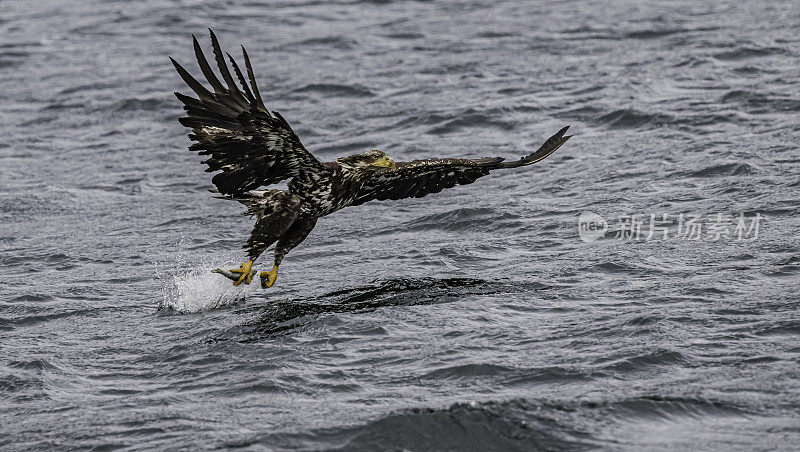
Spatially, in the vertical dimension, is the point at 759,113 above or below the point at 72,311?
above

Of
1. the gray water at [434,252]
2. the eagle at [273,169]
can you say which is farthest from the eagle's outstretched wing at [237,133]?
the gray water at [434,252]

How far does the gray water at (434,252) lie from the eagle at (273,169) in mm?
691

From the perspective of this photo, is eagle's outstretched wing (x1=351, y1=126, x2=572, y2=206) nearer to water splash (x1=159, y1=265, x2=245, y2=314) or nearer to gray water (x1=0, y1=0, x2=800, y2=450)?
gray water (x1=0, y1=0, x2=800, y2=450)

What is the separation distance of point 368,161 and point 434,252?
67.5 inches

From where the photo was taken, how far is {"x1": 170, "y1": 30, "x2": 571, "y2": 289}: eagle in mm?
9289

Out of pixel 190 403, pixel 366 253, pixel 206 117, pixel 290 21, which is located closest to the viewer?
pixel 190 403

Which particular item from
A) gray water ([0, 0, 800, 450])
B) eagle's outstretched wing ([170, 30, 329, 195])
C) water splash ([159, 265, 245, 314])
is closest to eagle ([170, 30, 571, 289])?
eagle's outstretched wing ([170, 30, 329, 195])

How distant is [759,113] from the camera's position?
51.0 ft

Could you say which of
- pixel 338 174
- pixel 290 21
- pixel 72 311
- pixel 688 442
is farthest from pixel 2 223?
pixel 290 21

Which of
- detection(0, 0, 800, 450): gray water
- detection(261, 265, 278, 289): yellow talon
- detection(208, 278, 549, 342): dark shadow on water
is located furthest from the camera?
detection(261, 265, 278, 289): yellow talon

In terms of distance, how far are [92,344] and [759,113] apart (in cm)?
943

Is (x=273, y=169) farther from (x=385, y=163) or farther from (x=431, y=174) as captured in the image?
(x=431, y=174)

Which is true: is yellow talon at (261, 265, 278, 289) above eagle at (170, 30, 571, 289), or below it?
below

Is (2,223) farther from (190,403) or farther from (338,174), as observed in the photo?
(190,403)
